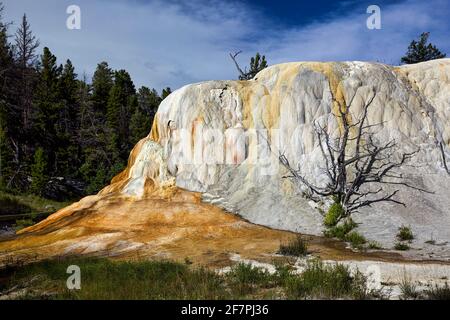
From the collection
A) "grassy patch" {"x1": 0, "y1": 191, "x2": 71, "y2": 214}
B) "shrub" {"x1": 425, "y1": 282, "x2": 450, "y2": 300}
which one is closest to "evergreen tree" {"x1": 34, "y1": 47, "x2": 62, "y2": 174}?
"grassy patch" {"x1": 0, "y1": 191, "x2": 71, "y2": 214}

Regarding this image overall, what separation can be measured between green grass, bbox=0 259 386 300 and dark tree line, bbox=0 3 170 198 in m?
23.9

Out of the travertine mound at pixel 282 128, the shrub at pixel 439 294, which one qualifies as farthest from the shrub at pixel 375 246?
the shrub at pixel 439 294

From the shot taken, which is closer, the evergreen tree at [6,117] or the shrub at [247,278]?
the shrub at [247,278]

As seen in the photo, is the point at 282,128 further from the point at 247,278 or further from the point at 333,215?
the point at 247,278

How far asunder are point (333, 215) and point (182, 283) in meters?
8.60

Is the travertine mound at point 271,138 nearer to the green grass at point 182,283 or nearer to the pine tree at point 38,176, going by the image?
the green grass at point 182,283

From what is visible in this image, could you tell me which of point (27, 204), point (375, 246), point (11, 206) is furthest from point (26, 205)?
point (375, 246)

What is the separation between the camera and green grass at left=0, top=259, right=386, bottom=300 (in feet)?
24.8

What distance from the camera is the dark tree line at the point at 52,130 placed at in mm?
33375

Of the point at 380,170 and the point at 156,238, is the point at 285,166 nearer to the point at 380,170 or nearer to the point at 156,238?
the point at 380,170

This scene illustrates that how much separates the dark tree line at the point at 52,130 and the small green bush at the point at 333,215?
74.4 ft

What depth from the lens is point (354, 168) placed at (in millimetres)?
17953

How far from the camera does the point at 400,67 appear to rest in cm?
2184
